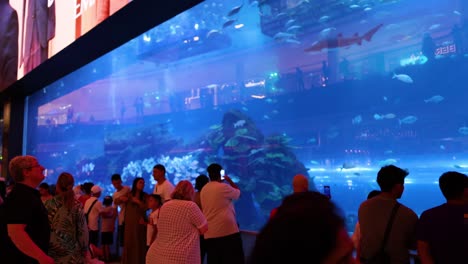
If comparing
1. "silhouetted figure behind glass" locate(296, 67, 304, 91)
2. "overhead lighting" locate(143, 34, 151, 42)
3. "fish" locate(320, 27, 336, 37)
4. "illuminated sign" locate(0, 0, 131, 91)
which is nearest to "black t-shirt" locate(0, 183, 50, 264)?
"illuminated sign" locate(0, 0, 131, 91)

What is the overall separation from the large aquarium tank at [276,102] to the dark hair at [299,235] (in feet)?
30.9

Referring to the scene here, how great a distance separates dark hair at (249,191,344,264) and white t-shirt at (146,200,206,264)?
2.40 meters

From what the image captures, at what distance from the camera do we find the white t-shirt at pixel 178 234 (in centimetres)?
319

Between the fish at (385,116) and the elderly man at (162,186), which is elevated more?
the fish at (385,116)

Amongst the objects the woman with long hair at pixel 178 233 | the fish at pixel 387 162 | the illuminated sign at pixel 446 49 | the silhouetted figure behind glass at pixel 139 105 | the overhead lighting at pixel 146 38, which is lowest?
the woman with long hair at pixel 178 233

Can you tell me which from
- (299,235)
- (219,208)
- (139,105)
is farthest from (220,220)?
(139,105)

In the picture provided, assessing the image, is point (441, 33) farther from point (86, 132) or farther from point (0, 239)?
point (86, 132)

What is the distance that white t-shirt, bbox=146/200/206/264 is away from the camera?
319cm

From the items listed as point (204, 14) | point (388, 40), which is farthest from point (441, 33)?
point (204, 14)

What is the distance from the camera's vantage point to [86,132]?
15336 mm

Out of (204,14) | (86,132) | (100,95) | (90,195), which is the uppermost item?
(204,14)

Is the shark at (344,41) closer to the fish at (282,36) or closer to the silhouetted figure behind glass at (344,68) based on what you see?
the silhouetted figure behind glass at (344,68)

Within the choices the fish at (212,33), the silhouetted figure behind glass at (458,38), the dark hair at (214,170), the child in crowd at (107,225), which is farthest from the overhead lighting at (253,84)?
the dark hair at (214,170)

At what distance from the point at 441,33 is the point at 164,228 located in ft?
31.5
